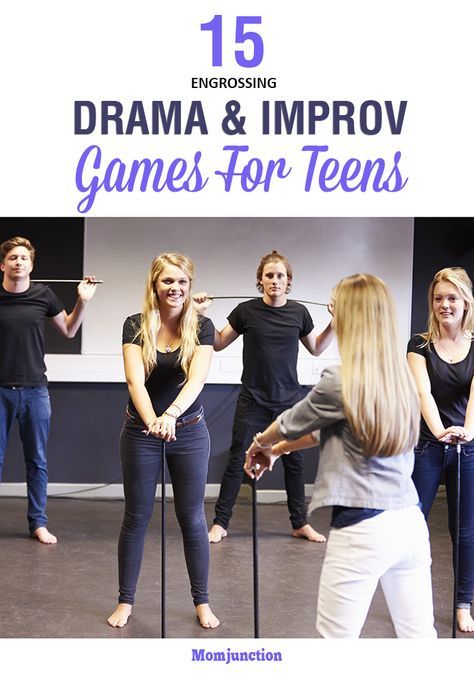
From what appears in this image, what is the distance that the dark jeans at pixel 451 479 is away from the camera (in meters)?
3.30

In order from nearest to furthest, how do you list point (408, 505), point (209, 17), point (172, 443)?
1. point (408, 505)
2. point (209, 17)
3. point (172, 443)

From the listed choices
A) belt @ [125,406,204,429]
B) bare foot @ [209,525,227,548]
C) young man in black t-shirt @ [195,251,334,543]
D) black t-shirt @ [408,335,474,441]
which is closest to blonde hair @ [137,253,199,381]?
belt @ [125,406,204,429]

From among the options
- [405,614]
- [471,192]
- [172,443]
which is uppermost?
[471,192]

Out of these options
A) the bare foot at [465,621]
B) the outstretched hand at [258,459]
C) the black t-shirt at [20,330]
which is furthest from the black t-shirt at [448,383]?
the black t-shirt at [20,330]

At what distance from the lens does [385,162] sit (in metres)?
2.81

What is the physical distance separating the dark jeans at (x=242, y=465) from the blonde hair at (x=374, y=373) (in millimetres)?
2205

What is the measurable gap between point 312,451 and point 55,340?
5.78 ft

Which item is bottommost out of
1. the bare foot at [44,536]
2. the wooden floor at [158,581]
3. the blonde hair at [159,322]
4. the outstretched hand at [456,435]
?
the wooden floor at [158,581]

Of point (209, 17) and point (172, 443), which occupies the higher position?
point (209, 17)

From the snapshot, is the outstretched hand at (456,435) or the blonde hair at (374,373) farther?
the outstretched hand at (456,435)

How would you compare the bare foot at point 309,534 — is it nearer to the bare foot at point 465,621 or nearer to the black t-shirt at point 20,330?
the bare foot at point 465,621

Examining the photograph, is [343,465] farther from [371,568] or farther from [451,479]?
[451,479]
